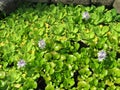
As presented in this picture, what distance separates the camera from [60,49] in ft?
10.00

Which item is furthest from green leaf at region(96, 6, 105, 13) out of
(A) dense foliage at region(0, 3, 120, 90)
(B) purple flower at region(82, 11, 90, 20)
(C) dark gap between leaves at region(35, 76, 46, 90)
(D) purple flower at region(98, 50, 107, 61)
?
(C) dark gap between leaves at region(35, 76, 46, 90)

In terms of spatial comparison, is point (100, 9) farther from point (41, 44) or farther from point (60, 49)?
point (41, 44)

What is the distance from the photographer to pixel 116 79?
2771 mm

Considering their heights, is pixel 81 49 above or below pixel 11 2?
below

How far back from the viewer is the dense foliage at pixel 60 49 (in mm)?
2775

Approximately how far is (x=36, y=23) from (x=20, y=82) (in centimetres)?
86

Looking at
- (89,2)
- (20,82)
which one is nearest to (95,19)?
(89,2)

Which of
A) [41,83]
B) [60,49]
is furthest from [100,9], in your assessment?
[41,83]

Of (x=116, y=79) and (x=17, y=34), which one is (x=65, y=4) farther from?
(x=116, y=79)

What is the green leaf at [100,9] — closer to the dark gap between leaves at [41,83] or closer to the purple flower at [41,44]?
the purple flower at [41,44]

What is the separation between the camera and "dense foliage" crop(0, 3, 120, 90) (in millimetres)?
2775

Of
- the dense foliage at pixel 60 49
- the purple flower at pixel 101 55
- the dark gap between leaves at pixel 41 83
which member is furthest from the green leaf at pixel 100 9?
the dark gap between leaves at pixel 41 83

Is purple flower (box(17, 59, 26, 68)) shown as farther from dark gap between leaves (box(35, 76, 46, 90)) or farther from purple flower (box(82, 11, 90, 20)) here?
purple flower (box(82, 11, 90, 20))

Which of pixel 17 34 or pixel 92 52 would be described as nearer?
pixel 92 52
